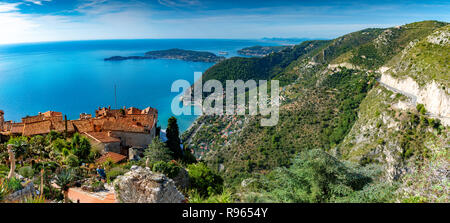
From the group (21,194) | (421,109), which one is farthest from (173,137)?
(421,109)

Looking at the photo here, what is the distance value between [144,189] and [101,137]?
1055cm

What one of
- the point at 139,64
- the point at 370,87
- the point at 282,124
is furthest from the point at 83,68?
the point at 370,87

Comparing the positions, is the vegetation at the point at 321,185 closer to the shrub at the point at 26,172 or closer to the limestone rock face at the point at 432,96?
the shrub at the point at 26,172

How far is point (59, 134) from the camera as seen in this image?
572 inches

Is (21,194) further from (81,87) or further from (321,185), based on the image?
(81,87)

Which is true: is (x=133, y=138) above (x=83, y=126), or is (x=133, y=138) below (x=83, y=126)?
below

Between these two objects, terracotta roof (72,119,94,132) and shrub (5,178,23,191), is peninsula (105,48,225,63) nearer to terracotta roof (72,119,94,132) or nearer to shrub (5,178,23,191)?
terracotta roof (72,119,94,132)

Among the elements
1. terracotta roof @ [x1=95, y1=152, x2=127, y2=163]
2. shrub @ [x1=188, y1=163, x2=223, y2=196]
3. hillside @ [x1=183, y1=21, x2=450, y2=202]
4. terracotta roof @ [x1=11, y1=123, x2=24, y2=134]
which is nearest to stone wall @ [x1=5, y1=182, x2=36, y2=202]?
hillside @ [x1=183, y1=21, x2=450, y2=202]

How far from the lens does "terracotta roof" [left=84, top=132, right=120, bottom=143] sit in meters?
14.4

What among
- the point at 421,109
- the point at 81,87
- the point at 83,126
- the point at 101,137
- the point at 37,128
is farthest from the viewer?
the point at 81,87

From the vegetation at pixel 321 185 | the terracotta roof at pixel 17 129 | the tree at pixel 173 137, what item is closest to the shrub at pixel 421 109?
the tree at pixel 173 137

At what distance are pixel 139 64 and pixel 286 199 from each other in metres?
152

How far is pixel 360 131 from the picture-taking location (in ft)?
99.1
